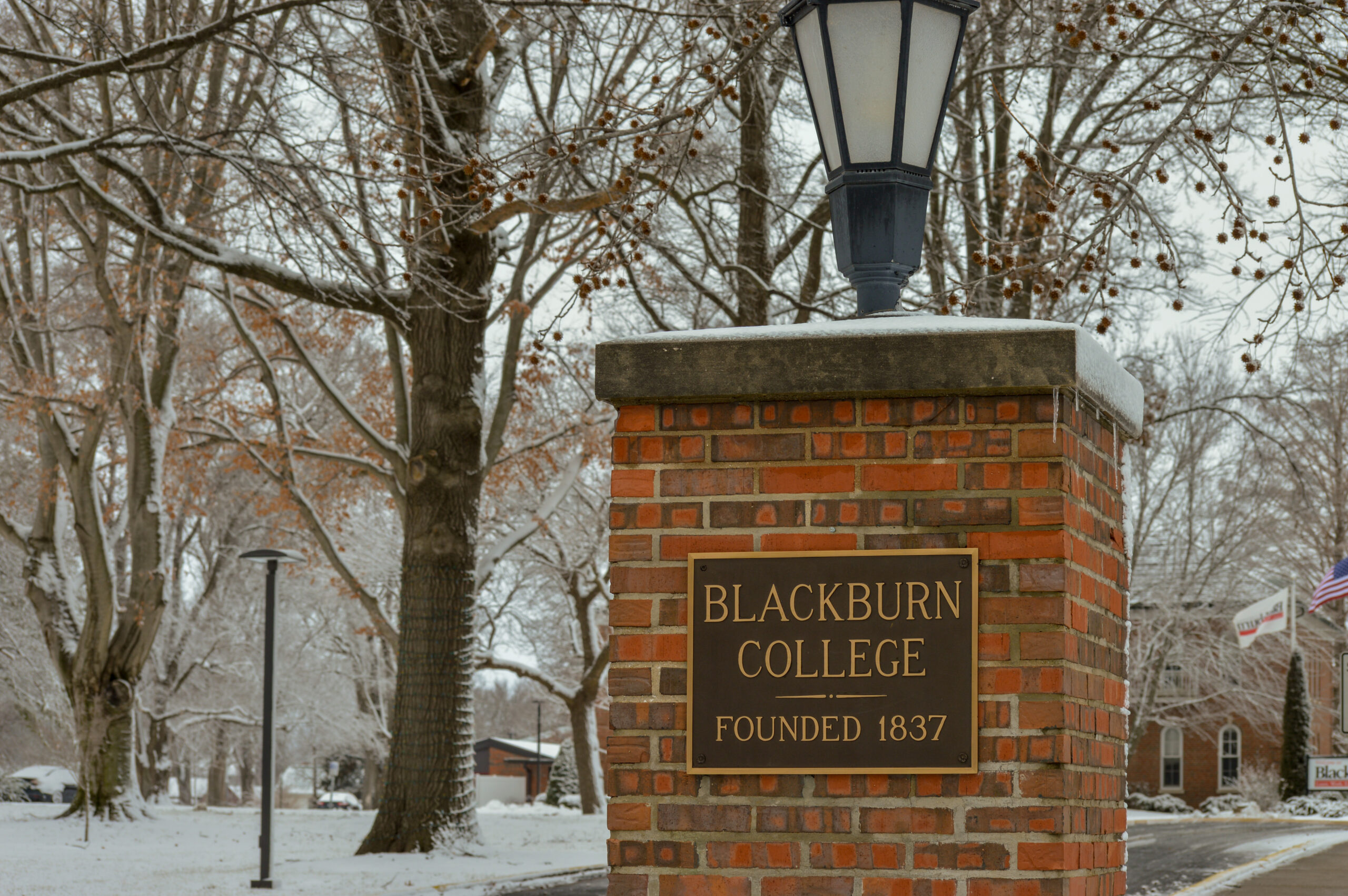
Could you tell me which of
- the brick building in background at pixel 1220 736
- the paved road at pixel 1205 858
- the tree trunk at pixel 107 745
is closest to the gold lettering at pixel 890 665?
the paved road at pixel 1205 858

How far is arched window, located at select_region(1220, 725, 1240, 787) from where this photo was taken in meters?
42.4

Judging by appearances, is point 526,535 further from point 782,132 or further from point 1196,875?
point 1196,875

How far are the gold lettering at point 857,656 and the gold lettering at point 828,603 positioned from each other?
67 mm

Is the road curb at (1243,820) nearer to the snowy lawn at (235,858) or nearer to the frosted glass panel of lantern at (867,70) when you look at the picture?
the snowy lawn at (235,858)

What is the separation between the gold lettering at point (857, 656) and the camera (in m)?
3.54

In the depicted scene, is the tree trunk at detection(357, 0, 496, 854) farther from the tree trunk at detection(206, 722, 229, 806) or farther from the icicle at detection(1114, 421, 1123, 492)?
the tree trunk at detection(206, 722, 229, 806)

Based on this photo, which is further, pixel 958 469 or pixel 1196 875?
pixel 1196 875

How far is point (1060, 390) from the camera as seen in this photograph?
11.7 ft

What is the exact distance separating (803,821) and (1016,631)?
2.40ft

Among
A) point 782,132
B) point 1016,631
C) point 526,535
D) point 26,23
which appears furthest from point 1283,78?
point 26,23

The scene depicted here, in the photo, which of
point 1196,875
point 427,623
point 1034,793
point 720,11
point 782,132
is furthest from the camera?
point 782,132

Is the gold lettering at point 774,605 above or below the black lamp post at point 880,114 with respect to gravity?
below

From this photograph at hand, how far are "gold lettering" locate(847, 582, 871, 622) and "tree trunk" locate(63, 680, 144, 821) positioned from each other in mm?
17407

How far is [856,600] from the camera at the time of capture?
3.56 m
